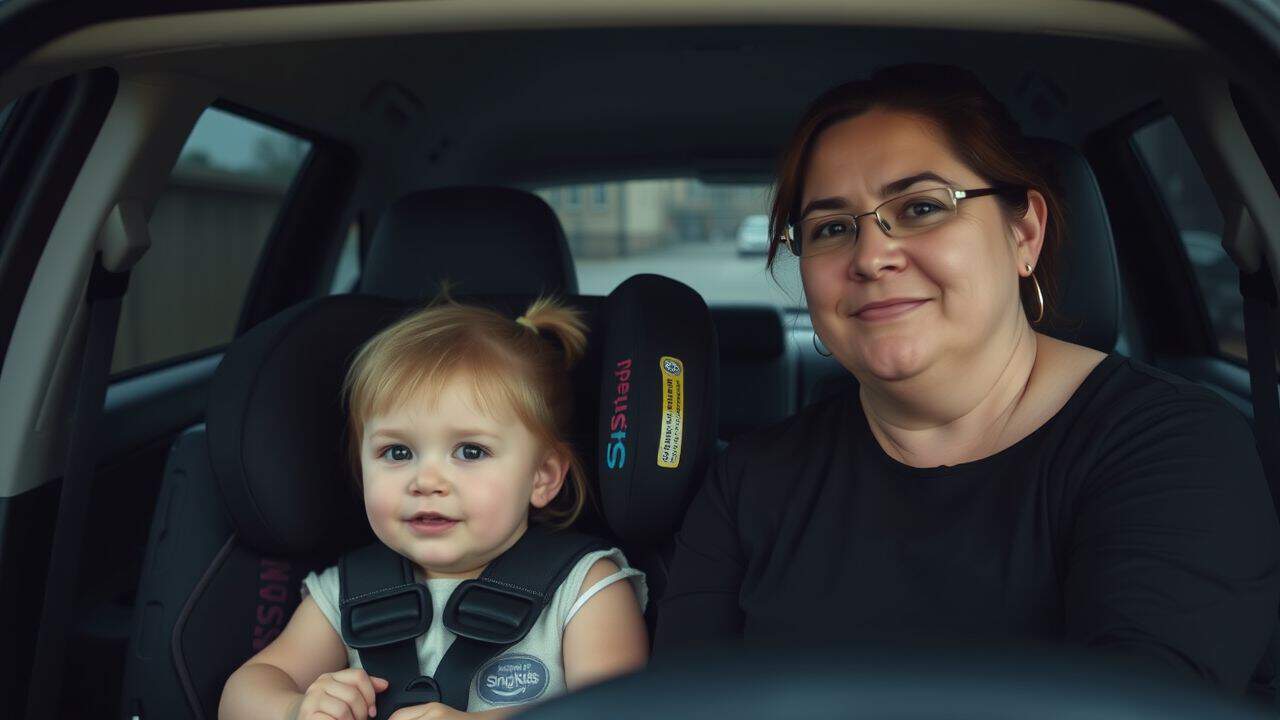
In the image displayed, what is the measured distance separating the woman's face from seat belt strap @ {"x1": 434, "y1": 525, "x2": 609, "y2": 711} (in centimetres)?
57

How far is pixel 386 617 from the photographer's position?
66.2 inches

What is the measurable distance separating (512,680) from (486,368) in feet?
1.61

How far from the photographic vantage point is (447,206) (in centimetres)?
242

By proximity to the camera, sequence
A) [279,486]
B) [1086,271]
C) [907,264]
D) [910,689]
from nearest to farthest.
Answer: [910,689], [907,264], [279,486], [1086,271]

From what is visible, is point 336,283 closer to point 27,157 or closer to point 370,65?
point 370,65

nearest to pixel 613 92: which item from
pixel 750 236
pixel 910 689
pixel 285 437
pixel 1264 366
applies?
pixel 750 236

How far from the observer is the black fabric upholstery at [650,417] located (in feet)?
5.56

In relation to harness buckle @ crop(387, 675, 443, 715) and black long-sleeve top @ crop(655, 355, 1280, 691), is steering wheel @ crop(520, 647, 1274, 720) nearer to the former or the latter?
black long-sleeve top @ crop(655, 355, 1280, 691)

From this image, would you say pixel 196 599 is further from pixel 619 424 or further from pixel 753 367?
pixel 753 367

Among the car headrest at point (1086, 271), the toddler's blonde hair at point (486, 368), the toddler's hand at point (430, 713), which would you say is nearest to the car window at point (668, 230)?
the car headrest at point (1086, 271)

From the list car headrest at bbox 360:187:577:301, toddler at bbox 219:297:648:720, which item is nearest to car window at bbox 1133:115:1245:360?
car headrest at bbox 360:187:577:301

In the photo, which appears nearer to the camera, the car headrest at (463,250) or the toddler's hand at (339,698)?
the toddler's hand at (339,698)

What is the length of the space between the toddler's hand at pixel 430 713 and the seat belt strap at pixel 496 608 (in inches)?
3.5

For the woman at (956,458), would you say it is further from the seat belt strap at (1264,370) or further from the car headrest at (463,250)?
the car headrest at (463,250)
